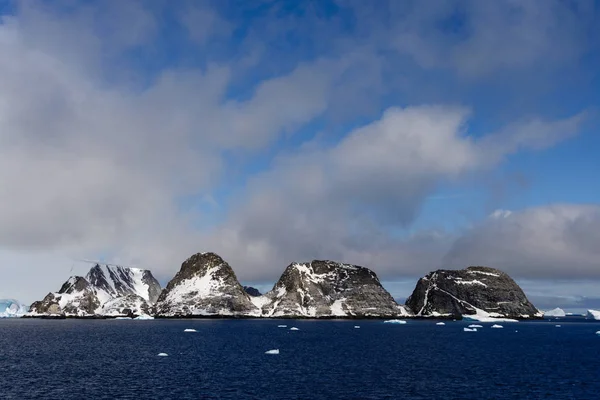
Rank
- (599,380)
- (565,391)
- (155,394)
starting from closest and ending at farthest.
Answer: (155,394), (565,391), (599,380)

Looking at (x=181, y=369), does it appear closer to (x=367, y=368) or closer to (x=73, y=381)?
(x=73, y=381)

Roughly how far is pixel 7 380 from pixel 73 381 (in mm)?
9483

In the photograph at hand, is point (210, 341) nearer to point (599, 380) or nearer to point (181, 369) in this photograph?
point (181, 369)

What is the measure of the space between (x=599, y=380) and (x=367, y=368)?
34.7 metres

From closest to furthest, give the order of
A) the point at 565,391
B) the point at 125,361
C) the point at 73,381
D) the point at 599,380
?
the point at 565,391, the point at 73,381, the point at 599,380, the point at 125,361

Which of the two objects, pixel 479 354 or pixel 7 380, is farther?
pixel 479 354

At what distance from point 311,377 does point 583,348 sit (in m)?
89.7

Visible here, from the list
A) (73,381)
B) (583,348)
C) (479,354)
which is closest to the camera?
(73,381)

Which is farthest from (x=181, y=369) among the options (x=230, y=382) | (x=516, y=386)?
(x=516, y=386)

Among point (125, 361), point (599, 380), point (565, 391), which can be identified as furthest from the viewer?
point (125, 361)

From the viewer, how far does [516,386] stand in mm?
71500

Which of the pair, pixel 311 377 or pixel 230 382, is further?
pixel 311 377

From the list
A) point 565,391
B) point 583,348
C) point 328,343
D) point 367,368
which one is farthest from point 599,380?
point 328,343

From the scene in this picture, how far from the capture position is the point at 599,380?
7756cm
